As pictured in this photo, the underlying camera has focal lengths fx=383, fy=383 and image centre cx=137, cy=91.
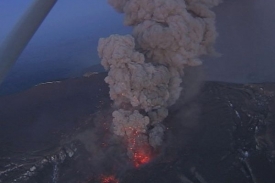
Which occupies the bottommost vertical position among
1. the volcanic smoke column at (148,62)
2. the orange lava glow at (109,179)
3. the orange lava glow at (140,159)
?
the orange lava glow at (109,179)

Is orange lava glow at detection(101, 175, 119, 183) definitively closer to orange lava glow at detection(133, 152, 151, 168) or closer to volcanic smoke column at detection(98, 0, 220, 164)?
orange lava glow at detection(133, 152, 151, 168)

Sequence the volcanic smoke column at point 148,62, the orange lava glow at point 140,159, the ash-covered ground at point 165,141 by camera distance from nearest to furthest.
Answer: the ash-covered ground at point 165,141
the volcanic smoke column at point 148,62
the orange lava glow at point 140,159

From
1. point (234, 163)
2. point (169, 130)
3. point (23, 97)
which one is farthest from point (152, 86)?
point (23, 97)

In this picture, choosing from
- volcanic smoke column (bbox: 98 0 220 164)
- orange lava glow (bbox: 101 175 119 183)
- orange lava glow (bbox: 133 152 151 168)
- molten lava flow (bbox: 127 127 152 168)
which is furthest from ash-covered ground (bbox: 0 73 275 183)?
volcanic smoke column (bbox: 98 0 220 164)

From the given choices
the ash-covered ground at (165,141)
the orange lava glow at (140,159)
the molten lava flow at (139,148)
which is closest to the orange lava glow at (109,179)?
the ash-covered ground at (165,141)

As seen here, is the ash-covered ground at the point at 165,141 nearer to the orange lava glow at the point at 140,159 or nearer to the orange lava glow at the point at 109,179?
the orange lava glow at the point at 109,179

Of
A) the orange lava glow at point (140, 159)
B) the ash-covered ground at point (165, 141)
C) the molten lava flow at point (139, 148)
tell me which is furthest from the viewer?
the molten lava flow at point (139, 148)

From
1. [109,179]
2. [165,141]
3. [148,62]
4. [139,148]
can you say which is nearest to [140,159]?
[139,148]
